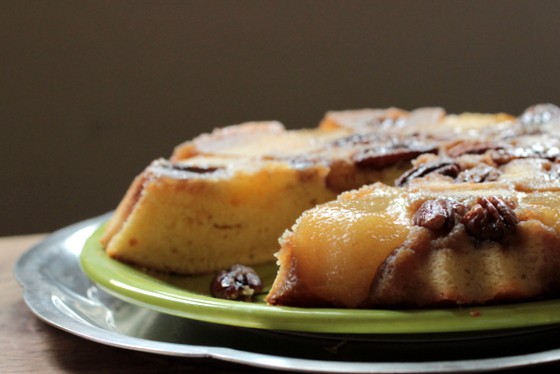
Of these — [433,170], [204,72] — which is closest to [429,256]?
[433,170]

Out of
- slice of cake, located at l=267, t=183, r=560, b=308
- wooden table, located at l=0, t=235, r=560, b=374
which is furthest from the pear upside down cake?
wooden table, located at l=0, t=235, r=560, b=374

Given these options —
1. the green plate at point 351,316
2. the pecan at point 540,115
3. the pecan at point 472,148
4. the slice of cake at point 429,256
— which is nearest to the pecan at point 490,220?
the slice of cake at point 429,256

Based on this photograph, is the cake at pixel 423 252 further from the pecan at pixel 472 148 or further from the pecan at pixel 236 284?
the pecan at pixel 472 148

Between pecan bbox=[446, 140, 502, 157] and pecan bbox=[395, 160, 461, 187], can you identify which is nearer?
pecan bbox=[395, 160, 461, 187]

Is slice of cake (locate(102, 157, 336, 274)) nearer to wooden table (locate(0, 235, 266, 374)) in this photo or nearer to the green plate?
wooden table (locate(0, 235, 266, 374))

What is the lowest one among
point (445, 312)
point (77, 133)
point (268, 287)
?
point (77, 133)

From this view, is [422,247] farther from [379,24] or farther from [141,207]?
[379,24]

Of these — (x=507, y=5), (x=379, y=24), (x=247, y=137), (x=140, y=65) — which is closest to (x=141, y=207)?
(x=247, y=137)
